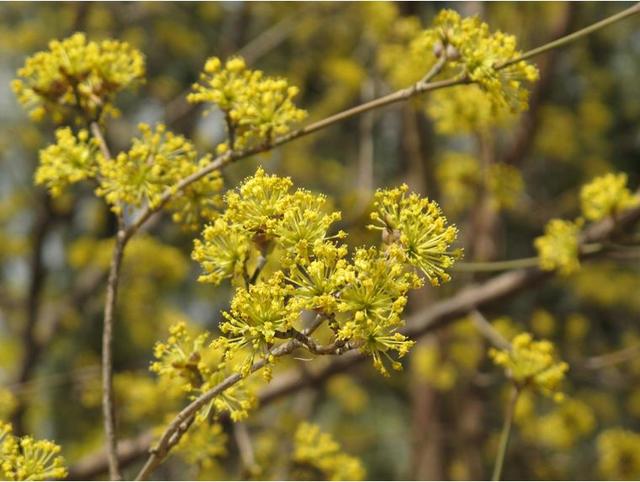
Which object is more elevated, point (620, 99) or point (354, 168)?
point (620, 99)

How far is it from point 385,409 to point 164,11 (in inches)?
201

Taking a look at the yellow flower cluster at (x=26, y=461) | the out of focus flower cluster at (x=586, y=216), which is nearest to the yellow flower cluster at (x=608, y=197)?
the out of focus flower cluster at (x=586, y=216)

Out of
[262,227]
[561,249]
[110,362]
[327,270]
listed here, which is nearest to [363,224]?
[561,249]

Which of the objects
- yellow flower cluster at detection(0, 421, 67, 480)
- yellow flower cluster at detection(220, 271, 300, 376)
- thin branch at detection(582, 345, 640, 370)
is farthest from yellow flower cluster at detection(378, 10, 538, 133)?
thin branch at detection(582, 345, 640, 370)

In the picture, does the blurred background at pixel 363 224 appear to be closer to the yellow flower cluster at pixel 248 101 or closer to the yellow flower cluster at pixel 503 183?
the yellow flower cluster at pixel 503 183

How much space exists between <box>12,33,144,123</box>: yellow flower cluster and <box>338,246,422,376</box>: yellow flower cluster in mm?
1216

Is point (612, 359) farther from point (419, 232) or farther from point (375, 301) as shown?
point (375, 301)

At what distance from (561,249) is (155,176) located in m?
1.71

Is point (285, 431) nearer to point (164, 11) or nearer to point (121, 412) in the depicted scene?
point (121, 412)

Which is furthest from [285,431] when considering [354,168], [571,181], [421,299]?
[571,181]

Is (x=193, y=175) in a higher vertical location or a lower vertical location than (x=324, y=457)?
higher

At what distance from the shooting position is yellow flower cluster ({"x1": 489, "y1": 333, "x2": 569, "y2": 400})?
7.63 feet

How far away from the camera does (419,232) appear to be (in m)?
1.53

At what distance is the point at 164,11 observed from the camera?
6.37 metres
